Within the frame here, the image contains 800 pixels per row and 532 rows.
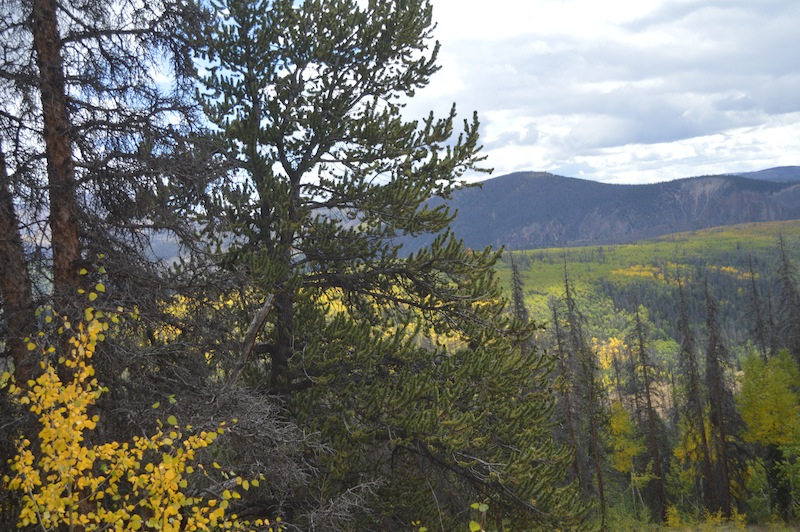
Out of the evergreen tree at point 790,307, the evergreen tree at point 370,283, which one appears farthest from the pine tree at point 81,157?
the evergreen tree at point 790,307

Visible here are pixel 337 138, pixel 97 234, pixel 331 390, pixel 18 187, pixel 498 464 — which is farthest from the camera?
pixel 337 138

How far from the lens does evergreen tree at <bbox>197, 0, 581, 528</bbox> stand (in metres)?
9.55

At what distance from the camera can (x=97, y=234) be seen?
6.90 m

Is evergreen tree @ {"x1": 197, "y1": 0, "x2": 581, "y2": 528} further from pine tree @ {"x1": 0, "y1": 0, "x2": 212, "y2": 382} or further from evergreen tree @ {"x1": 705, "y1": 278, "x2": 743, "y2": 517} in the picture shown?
evergreen tree @ {"x1": 705, "y1": 278, "x2": 743, "y2": 517}

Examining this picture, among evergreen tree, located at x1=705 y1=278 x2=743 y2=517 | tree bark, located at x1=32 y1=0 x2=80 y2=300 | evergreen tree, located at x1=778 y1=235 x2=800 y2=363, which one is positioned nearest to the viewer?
tree bark, located at x1=32 y1=0 x2=80 y2=300

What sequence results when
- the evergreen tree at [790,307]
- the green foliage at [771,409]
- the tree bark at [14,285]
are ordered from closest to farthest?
the tree bark at [14,285], the green foliage at [771,409], the evergreen tree at [790,307]

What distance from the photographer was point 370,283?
11.4 metres

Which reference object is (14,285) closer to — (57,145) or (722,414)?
(57,145)

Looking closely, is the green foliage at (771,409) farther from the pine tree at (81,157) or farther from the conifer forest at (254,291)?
the pine tree at (81,157)

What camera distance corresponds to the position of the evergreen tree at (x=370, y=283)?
9.55 metres

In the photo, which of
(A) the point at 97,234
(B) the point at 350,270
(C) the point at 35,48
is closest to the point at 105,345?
(A) the point at 97,234

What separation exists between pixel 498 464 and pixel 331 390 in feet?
10.2

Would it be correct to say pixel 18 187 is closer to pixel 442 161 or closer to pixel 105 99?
pixel 105 99

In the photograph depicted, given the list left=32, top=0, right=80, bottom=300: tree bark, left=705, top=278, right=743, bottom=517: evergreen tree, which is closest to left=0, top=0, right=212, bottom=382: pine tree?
left=32, top=0, right=80, bottom=300: tree bark
